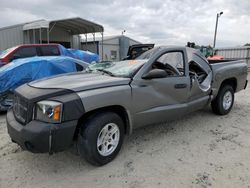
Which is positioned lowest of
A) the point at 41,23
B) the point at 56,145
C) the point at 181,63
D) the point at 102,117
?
the point at 56,145

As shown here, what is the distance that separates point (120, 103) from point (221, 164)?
173cm

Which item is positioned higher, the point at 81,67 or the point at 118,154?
the point at 81,67

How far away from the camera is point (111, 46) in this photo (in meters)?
24.2

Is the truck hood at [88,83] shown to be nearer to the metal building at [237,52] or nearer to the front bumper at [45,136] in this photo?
the front bumper at [45,136]

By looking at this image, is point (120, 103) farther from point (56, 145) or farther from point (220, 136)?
point (220, 136)

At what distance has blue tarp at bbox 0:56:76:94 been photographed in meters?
5.69

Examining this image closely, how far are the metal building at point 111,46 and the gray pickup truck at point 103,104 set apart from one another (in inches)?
727

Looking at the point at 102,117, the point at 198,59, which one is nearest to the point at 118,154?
the point at 102,117

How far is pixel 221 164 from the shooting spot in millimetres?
3230

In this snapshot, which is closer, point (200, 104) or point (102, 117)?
point (102, 117)

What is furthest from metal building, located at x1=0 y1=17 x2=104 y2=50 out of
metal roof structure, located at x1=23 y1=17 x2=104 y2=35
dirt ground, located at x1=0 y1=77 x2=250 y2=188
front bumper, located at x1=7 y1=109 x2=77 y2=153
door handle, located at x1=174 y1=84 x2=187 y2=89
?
front bumper, located at x1=7 y1=109 x2=77 y2=153

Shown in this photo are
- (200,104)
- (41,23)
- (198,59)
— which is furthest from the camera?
(41,23)

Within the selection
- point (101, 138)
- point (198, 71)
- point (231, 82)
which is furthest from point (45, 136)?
point (231, 82)

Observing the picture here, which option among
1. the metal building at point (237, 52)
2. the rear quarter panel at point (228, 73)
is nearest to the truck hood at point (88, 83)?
the rear quarter panel at point (228, 73)
